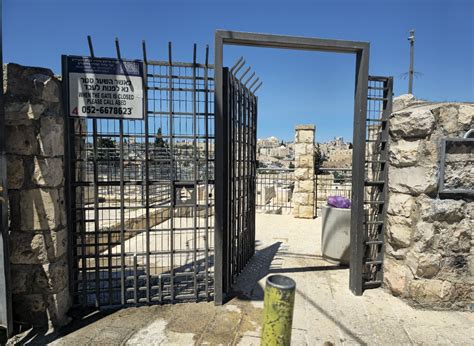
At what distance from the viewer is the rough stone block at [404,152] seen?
375cm

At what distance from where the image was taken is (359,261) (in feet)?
13.5

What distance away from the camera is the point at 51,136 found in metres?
3.11

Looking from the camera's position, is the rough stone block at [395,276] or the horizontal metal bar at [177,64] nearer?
the horizontal metal bar at [177,64]

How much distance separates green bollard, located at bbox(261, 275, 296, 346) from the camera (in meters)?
1.80

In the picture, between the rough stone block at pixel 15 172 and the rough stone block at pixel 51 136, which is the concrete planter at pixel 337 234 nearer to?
the rough stone block at pixel 51 136

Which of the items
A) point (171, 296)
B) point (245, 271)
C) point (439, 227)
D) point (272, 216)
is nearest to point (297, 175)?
point (272, 216)

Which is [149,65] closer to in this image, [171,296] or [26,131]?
[26,131]

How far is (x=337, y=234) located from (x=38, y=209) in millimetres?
4519

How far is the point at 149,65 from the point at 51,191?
184cm

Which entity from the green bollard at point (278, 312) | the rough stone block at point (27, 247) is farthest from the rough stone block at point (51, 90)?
the green bollard at point (278, 312)

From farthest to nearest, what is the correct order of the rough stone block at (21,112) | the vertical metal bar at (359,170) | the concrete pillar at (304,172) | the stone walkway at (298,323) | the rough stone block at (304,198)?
the rough stone block at (304,198) < the concrete pillar at (304,172) < the vertical metal bar at (359,170) < the stone walkway at (298,323) < the rough stone block at (21,112)

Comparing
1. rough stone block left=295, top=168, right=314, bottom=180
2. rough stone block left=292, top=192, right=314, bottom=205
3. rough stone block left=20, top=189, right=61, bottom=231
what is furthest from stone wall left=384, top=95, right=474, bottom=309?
rough stone block left=292, top=192, right=314, bottom=205

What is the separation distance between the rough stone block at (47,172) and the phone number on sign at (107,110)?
0.66 meters

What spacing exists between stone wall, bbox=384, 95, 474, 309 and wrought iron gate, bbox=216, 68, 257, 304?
2.27 metres
